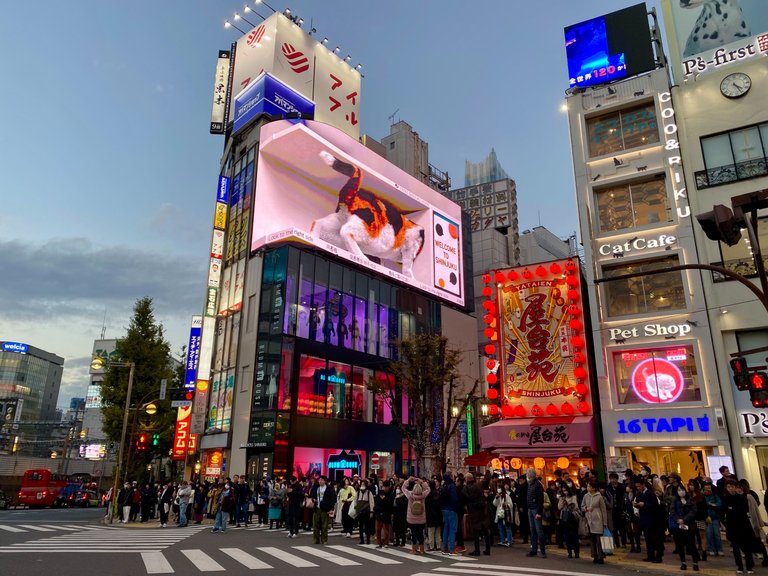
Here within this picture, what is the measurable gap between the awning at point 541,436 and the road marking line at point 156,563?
1307 cm

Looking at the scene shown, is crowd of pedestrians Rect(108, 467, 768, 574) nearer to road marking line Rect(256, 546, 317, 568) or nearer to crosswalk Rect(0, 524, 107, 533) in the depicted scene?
road marking line Rect(256, 546, 317, 568)

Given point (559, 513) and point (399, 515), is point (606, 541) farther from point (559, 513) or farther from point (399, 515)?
point (399, 515)

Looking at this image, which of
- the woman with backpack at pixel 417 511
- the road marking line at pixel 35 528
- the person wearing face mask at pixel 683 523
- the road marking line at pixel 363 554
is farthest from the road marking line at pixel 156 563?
the person wearing face mask at pixel 683 523

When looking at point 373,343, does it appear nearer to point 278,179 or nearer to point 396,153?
point 278,179

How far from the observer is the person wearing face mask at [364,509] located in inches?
659

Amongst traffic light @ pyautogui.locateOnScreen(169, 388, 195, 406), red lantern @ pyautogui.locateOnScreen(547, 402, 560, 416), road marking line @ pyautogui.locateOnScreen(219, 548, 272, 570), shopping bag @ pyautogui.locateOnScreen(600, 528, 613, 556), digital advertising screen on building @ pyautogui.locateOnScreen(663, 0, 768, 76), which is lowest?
road marking line @ pyautogui.locateOnScreen(219, 548, 272, 570)

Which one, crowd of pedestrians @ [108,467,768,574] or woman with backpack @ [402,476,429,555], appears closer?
crowd of pedestrians @ [108,467,768,574]

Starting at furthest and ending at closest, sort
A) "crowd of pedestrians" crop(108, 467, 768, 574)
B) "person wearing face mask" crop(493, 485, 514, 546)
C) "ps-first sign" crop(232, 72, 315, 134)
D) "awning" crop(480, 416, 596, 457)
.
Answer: "ps-first sign" crop(232, 72, 315, 134) → "awning" crop(480, 416, 596, 457) → "person wearing face mask" crop(493, 485, 514, 546) → "crowd of pedestrians" crop(108, 467, 768, 574)

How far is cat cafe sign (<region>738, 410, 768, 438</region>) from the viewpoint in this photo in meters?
18.7

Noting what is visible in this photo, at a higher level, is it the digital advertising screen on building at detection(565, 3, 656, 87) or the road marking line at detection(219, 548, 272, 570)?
the digital advertising screen on building at detection(565, 3, 656, 87)

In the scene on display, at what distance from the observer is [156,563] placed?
12102 mm

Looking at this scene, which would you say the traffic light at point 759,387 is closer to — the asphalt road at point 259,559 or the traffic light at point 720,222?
the traffic light at point 720,222

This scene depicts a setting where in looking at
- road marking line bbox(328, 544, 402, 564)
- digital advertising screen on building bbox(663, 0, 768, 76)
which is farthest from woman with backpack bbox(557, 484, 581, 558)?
digital advertising screen on building bbox(663, 0, 768, 76)

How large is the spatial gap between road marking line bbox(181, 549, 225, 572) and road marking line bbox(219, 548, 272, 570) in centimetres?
56
